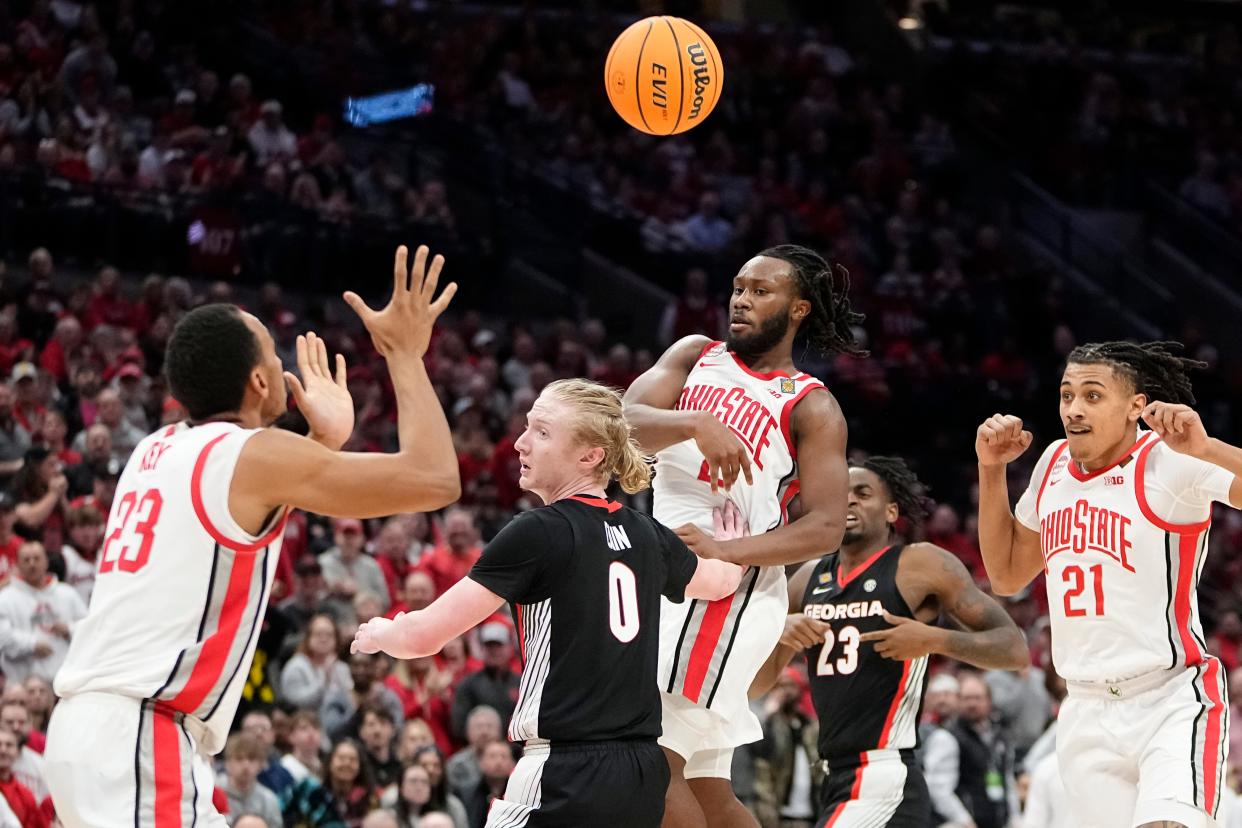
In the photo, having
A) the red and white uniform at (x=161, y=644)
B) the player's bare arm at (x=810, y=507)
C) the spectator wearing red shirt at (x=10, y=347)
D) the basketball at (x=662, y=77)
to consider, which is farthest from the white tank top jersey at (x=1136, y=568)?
the spectator wearing red shirt at (x=10, y=347)

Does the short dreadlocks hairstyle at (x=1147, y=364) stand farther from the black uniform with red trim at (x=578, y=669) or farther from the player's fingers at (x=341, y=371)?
the player's fingers at (x=341, y=371)

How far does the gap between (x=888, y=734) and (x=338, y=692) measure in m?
4.98

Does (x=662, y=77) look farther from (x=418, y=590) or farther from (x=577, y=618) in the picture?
(x=418, y=590)

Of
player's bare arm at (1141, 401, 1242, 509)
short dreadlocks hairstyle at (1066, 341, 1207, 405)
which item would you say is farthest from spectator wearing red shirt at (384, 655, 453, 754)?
player's bare arm at (1141, 401, 1242, 509)

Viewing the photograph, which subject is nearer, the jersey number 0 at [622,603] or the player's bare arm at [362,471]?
the player's bare arm at [362,471]

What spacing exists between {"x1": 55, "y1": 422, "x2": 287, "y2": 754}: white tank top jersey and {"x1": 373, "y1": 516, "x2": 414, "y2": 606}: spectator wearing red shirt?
7358 millimetres

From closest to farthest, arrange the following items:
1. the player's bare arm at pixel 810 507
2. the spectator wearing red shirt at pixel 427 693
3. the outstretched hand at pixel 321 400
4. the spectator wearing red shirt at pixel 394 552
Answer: the outstretched hand at pixel 321 400 < the player's bare arm at pixel 810 507 < the spectator wearing red shirt at pixel 427 693 < the spectator wearing red shirt at pixel 394 552

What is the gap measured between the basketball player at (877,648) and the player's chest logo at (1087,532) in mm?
731

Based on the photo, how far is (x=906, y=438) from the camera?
1745 centimetres

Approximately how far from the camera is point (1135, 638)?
239 inches

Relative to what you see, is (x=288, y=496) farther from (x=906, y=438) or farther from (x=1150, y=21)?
(x=1150, y=21)

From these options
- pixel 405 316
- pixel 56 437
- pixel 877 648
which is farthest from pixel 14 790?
pixel 405 316

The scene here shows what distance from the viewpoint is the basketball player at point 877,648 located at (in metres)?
6.86

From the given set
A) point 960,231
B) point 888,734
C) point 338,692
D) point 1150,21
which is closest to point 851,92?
point 960,231
